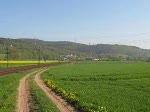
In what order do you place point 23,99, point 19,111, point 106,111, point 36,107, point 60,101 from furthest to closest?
point 23,99, point 60,101, point 36,107, point 19,111, point 106,111

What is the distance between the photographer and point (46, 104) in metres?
21.4

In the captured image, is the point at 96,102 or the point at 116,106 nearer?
the point at 116,106

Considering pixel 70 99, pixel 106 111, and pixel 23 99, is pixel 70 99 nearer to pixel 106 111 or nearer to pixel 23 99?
pixel 23 99

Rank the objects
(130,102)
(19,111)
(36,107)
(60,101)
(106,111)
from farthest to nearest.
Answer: (60,101), (130,102), (36,107), (19,111), (106,111)

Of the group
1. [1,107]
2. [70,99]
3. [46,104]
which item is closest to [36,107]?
[46,104]

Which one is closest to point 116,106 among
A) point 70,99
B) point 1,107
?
point 70,99

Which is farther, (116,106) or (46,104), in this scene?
(46,104)

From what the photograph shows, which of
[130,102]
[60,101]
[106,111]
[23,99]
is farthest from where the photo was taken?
[23,99]

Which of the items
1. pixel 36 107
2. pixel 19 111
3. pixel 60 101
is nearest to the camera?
pixel 19 111

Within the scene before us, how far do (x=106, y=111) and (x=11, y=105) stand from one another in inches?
273

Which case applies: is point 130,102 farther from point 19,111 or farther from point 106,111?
point 19,111

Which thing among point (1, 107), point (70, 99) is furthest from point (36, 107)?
point (70, 99)

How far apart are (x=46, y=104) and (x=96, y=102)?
3.43 m

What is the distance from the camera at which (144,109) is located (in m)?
→ 18.9
